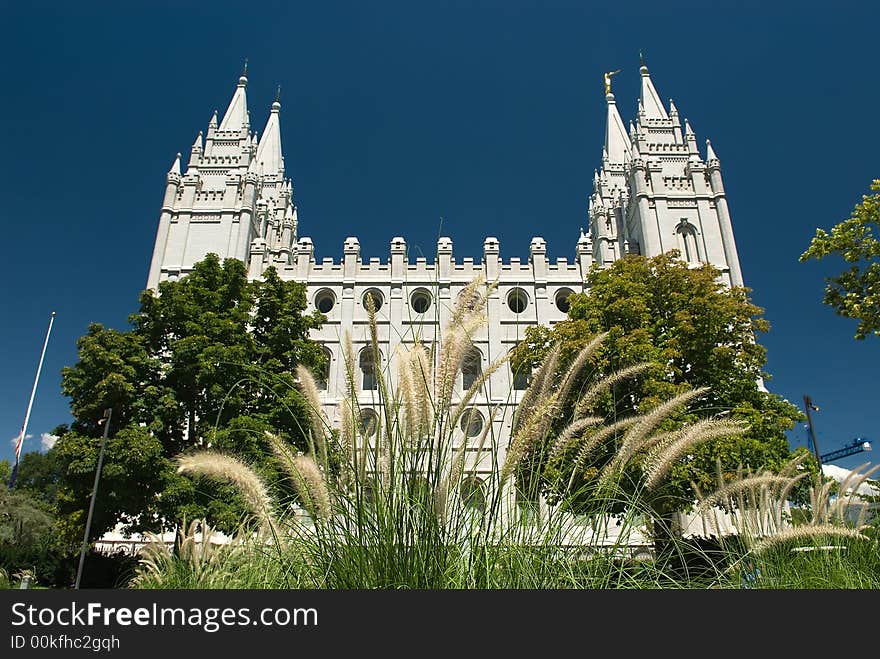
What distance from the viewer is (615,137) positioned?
171 ft

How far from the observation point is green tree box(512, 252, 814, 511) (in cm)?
1545

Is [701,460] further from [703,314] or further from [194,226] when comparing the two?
[194,226]

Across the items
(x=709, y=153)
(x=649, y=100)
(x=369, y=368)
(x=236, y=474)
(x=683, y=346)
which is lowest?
(x=236, y=474)

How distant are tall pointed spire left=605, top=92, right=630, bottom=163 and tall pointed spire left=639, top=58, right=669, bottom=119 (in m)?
6.22

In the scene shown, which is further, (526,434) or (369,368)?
(369,368)

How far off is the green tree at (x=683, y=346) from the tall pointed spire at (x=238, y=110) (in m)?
33.7

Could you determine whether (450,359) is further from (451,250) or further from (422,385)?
(451,250)

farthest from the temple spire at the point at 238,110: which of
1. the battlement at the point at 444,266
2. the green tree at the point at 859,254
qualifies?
the green tree at the point at 859,254

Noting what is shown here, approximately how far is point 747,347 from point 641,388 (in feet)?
13.5

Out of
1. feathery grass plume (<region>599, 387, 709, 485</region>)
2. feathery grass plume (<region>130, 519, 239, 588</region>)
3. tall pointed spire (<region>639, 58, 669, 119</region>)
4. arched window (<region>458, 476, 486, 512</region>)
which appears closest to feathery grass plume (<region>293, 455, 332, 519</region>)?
arched window (<region>458, 476, 486, 512</region>)

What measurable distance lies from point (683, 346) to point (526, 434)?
49.8ft

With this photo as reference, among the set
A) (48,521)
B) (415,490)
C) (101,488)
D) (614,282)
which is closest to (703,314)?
(614,282)

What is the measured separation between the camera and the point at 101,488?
16188mm

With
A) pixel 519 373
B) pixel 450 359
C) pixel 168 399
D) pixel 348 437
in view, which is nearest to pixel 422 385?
pixel 450 359
